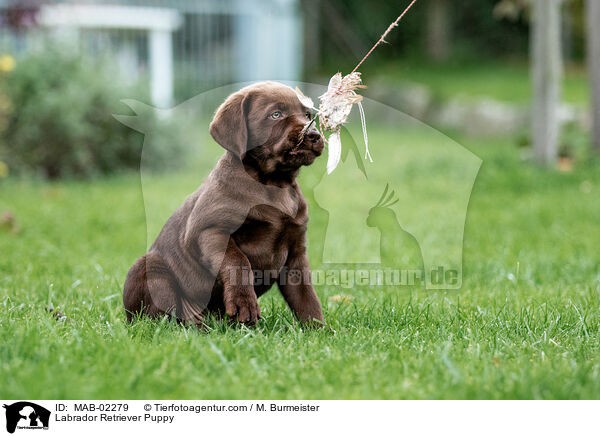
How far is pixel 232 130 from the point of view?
2.83 meters

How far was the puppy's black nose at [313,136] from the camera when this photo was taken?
270cm

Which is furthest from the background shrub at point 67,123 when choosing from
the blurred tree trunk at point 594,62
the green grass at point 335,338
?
the blurred tree trunk at point 594,62

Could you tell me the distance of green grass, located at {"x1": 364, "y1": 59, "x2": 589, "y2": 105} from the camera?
1372 centimetres

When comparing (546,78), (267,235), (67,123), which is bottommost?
(67,123)

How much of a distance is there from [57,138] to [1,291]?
5.19 metres

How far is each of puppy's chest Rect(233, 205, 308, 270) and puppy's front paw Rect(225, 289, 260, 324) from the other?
0.57 ft

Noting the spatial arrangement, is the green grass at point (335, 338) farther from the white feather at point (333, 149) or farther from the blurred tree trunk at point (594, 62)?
A: the blurred tree trunk at point (594, 62)

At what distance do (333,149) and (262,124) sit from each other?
0.31 metres

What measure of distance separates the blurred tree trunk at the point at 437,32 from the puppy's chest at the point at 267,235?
1694 cm
